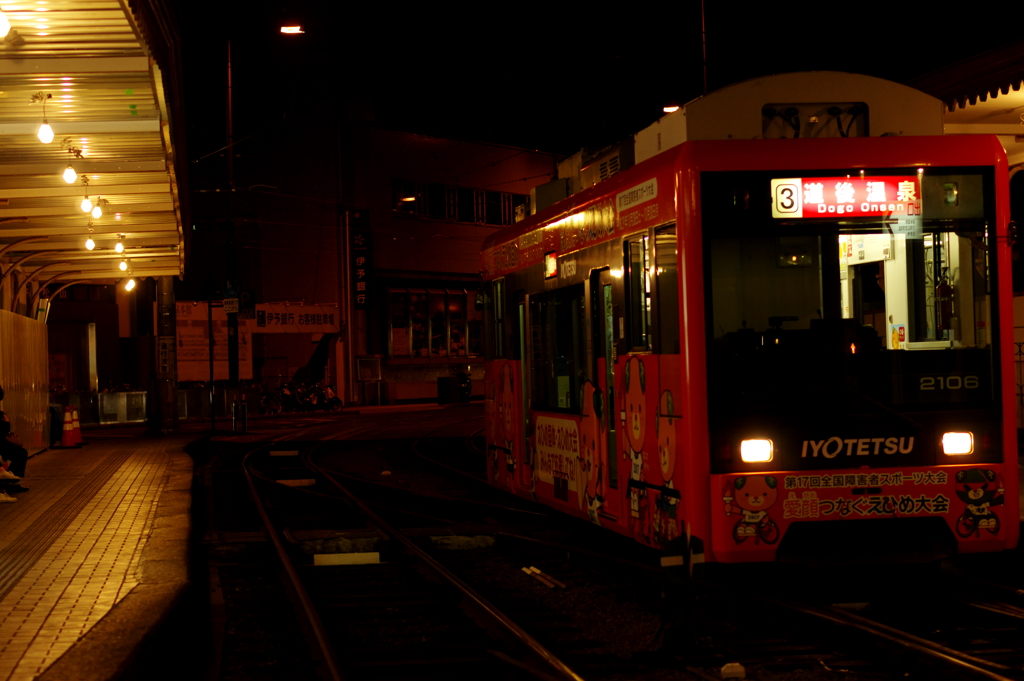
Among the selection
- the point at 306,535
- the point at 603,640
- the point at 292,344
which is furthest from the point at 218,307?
the point at 603,640

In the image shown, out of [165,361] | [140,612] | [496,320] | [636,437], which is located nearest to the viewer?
[140,612]

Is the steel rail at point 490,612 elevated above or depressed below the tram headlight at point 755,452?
below

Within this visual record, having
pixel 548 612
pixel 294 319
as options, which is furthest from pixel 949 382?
pixel 294 319

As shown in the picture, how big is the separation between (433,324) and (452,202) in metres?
4.91

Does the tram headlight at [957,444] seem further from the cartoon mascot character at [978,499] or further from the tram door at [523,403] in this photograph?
the tram door at [523,403]

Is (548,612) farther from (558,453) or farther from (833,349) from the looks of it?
(833,349)

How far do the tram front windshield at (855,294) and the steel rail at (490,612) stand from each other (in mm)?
1912

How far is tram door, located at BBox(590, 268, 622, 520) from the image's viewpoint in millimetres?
7902

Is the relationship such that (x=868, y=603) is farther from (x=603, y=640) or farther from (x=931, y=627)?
(x=603, y=640)

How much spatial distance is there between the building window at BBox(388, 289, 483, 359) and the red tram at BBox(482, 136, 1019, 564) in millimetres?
33158

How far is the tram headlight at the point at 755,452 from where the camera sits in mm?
6496

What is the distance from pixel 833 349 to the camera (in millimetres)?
6645

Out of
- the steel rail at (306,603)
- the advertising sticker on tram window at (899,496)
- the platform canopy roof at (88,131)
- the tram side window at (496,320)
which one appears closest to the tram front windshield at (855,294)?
the advertising sticker on tram window at (899,496)

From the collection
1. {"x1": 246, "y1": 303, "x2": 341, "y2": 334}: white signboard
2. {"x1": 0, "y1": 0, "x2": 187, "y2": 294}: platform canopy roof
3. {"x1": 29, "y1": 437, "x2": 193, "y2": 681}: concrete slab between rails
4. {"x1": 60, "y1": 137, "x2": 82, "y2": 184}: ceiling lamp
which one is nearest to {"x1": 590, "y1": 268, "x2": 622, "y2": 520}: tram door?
{"x1": 29, "y1": 437, "x2": 193, "y2": 681}: concrete slab between rails
